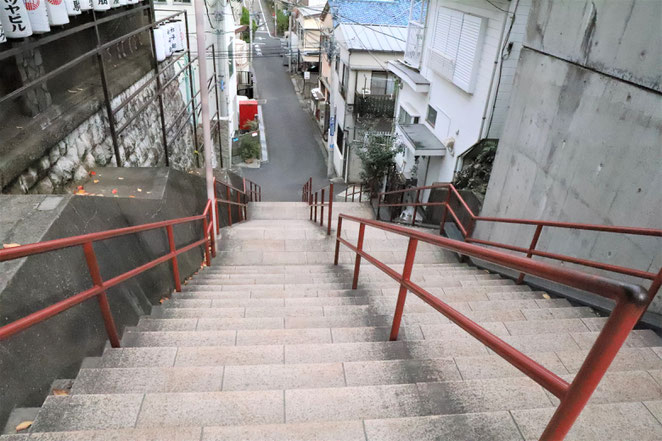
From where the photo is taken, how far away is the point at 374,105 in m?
19.6

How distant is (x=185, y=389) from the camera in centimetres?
242

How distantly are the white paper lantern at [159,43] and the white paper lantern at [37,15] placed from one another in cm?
343

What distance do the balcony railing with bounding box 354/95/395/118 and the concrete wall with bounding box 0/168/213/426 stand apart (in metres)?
15.5

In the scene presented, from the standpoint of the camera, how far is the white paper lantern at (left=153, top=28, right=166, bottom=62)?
7392 millimetres

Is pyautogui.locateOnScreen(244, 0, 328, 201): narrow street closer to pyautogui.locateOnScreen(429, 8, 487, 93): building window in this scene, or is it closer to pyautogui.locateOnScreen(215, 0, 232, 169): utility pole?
pyautogui.locateOnScreen(215, 0, 232, 169): utility pole

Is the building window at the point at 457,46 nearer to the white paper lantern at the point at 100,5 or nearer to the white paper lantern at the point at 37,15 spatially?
the white paper lantern at the point at 100,5

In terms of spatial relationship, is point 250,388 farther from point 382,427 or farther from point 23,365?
point 23,365

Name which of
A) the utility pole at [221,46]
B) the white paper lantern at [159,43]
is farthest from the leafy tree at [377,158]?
the white paper lantern at [159,43]

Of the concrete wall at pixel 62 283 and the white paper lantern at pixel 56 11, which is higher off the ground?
the white paper lantern at pixel 56 11

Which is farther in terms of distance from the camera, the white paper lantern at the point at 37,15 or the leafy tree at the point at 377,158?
the leafy tree at the point at 377,158

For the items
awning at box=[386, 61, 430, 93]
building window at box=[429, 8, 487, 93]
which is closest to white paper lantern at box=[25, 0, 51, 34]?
building window at box=[429, 8, 487, 93]

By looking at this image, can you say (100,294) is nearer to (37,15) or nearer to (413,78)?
(37,15)

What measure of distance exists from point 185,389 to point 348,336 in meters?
1.25

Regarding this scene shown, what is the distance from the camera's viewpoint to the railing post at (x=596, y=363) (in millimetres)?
1188
